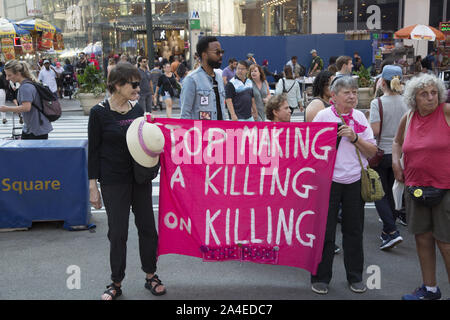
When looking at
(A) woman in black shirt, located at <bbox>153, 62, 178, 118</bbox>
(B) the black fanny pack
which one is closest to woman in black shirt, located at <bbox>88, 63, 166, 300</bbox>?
(B) the black fanny pack

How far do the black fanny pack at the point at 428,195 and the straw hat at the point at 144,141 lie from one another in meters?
2.05

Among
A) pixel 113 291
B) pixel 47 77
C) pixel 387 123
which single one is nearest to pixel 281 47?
pixel 47 77

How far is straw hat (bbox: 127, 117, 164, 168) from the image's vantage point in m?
3.99

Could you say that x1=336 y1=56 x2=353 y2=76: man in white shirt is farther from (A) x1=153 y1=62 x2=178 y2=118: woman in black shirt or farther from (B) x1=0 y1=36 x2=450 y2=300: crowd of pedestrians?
(A) x1=153 y1=62 x2=178 y2=118: woman in black shirt

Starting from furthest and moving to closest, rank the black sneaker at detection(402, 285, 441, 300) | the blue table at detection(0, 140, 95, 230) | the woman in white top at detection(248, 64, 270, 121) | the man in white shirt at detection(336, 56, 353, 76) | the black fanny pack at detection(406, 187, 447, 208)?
the woman in white top at detection(248, 64, 270, 121) → the man in white shirt at detection(336, 56, 353, 76) → the blue table at detection(0, 140, 95, 230) → the black sneaker at detection(402, 285, 441, 300) → the black fanny pack at detection(406, 187, 447, 208)

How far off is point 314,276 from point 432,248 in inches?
39.4

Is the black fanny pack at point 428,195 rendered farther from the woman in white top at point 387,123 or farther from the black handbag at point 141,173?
the black handbag at point 141,173

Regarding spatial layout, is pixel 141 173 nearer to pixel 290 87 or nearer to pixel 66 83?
pixel 290 87

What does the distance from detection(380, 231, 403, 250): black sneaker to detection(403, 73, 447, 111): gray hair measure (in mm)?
1778

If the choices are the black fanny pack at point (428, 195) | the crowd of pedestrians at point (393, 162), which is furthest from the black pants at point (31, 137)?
the black fanny pack at point (428, 195)

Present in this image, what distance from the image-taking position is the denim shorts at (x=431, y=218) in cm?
395

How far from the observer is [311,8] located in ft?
95.2

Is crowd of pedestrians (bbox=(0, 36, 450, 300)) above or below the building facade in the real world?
below
